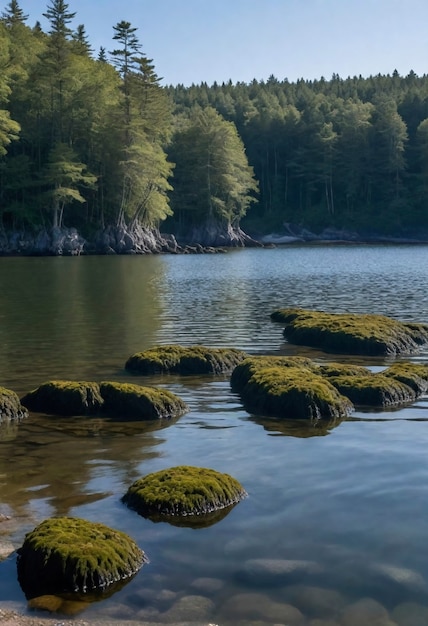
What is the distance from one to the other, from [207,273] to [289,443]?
49.0 m

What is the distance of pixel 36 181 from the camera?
86.7m

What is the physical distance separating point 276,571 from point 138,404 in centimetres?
784

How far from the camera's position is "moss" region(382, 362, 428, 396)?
17934mm

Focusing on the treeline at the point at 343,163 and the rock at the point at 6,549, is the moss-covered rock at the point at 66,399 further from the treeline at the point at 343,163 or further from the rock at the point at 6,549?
the treeline at the point at 343,163

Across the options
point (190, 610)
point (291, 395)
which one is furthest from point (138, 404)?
point (190, 610)

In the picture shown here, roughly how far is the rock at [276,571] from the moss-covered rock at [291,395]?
702 cm

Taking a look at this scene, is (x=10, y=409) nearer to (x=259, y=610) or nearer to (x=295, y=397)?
(x=295, y=397)

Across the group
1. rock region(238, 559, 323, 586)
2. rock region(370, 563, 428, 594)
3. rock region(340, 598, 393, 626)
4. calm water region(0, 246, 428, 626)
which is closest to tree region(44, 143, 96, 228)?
calm water region(0, 246, 428, 626)

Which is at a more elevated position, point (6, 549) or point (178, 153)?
point (178, 153)

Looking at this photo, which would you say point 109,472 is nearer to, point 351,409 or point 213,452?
point 213,452

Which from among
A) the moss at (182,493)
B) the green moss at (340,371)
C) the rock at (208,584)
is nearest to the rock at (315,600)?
the rock at (208,584)

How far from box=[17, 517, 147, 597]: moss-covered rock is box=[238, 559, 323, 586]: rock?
4.17 feet

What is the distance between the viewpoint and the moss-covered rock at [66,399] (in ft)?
53.3

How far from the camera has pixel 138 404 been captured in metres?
16.0
